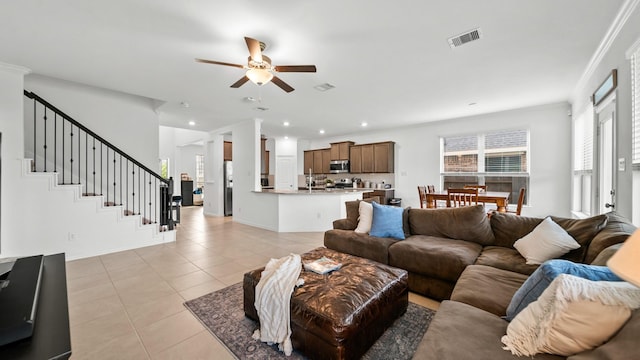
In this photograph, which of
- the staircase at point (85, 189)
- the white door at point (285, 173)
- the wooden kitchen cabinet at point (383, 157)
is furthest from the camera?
the white door at point (285, 173)

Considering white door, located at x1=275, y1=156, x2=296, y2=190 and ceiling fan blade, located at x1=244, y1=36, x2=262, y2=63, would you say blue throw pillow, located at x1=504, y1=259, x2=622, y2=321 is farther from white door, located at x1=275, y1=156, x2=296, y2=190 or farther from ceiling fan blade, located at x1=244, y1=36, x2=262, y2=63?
white door, located at x1=275, y1=156, x2=296, y2=190

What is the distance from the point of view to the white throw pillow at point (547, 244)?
2135 mm

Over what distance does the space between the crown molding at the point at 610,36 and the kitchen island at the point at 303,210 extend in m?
4.26

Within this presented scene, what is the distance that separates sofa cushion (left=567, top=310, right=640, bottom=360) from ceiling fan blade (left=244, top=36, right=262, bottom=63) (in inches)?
107

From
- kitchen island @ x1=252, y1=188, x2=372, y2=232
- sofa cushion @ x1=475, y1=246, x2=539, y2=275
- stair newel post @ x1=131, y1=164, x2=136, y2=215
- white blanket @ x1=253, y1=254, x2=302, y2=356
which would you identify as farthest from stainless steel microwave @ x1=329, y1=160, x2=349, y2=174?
white blanket @ x1=253, y1=254, x2=302, y2=356

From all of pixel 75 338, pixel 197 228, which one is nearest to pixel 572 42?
pixel 75 338

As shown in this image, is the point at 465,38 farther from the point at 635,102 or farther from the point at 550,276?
the point at 550,276

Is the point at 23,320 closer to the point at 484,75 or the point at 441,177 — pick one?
the point at 484,75

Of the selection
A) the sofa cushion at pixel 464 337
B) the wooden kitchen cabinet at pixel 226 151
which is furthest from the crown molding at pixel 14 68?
the sofa cushion at pixel 464 337

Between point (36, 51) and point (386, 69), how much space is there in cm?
418

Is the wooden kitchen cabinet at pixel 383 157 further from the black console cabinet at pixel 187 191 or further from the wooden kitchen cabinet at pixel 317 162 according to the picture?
the black console cabinet at pixel 187 191

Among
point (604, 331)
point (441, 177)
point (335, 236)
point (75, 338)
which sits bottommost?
point (75, 338)

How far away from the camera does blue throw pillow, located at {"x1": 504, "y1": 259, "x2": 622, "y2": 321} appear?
45.9 inches

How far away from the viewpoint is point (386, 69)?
327 centimetres
